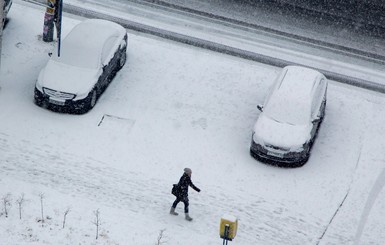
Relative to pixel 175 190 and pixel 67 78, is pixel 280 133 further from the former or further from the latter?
pixel 67 78

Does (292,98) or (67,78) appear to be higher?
(292,98)

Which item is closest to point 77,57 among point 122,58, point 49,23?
point 122,58

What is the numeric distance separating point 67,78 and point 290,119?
621cm

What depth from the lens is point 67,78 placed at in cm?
2038

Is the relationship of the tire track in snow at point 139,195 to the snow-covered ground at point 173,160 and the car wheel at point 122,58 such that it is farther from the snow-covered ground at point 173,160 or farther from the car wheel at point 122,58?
the car wheel at point 122,58

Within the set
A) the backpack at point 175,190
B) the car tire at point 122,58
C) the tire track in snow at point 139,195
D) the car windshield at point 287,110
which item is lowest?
the tire track in snow at point 139,195

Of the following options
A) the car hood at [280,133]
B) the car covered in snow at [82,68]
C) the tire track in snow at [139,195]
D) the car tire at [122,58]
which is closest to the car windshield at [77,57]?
the car covered in snow at [82,68]

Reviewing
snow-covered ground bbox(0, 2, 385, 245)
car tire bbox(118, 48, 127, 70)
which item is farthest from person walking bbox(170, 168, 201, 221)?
car tire bbox(118, 48, 127, 70)

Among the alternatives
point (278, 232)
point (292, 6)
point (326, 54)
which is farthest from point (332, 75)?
point (278, 232)

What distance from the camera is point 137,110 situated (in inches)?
822

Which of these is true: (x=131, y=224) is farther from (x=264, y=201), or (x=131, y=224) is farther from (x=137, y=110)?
(x=137, y=110)

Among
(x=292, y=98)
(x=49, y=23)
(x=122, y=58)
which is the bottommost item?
(x=122, y=58)

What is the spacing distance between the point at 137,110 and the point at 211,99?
233cm

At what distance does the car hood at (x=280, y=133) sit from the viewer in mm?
19047
